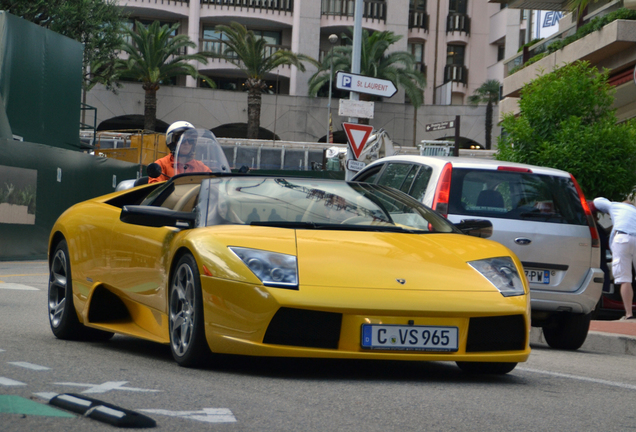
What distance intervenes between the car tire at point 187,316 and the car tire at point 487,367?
1.48 meters

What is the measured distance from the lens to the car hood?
15.9ft

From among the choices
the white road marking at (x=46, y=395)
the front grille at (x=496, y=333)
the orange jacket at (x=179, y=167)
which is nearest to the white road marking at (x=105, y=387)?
the white road marking at (x=46, y=395)

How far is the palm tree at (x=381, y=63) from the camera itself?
52688mm

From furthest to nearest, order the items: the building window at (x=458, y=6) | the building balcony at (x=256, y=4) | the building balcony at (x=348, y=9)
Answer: the building window at (x=458, y=6)
the building balcony at (x=348, y=9)
the building balcony at (x=256, y=4)

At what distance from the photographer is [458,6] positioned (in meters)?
65.6

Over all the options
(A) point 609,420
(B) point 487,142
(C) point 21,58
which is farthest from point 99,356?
(B) point 487,142

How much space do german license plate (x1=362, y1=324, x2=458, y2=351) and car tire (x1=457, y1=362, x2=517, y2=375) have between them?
0.55 m

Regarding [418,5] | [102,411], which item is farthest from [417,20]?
[102,411]

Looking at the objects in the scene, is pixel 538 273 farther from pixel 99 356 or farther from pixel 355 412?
pixel 355 412

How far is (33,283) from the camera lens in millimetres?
12703

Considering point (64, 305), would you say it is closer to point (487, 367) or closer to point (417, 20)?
point (487, 367)

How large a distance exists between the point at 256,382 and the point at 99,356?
1.40m

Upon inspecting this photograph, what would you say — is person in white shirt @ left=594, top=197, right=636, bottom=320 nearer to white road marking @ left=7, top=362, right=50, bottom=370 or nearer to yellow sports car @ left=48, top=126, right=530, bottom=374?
yellow sports car @ left=48, top=126, right=530, bottom=374

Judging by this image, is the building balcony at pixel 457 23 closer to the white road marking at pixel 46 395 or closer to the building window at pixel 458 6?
the building window at pixel 458 6
